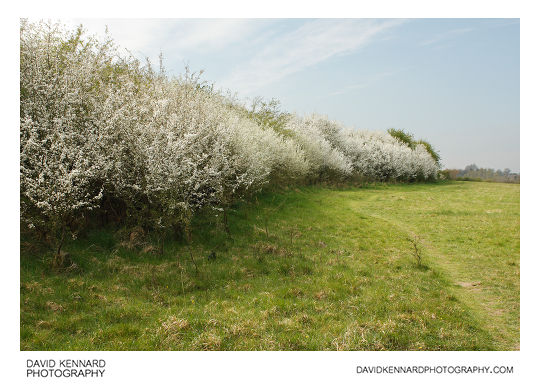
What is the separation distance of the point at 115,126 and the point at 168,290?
5741mm

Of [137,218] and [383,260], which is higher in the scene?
[137,218]

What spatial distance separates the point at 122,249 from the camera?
12.0m

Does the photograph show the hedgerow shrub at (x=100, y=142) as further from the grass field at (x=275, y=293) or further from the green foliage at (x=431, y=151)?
the green foliage at (x=431, y=151)

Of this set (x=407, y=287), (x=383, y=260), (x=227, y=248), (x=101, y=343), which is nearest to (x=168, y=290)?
(x=101, y=343)

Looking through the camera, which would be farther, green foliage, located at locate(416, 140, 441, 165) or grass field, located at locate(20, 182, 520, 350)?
green foliage, located at locate(416, 140, 441, 165)

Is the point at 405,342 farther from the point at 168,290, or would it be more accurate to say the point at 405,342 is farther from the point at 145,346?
the point at 168,290
